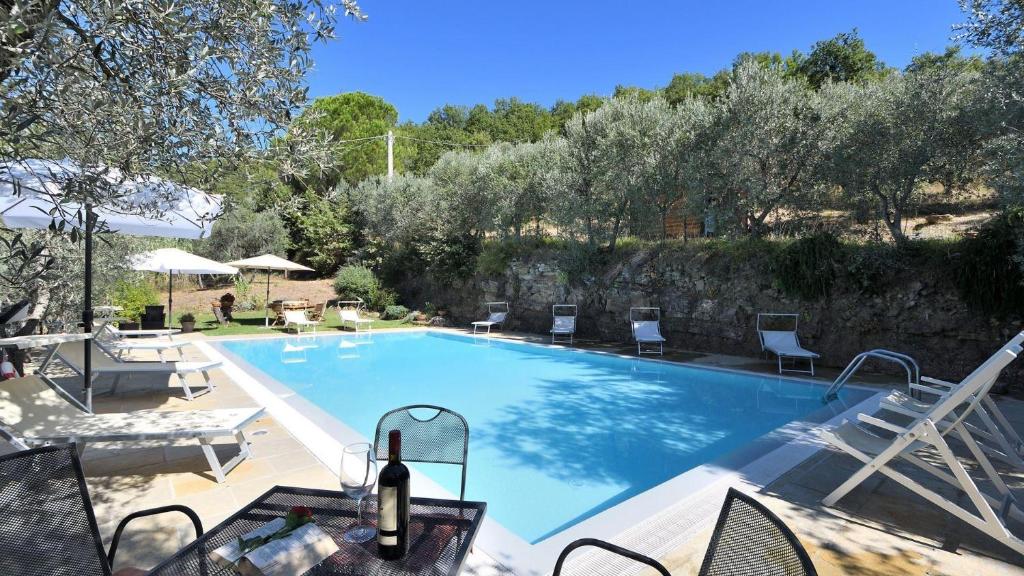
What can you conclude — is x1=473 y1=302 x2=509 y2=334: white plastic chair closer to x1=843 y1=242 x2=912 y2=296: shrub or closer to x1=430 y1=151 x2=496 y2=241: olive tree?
x1=430 y1=151 x2=496 y2=241: olive tree

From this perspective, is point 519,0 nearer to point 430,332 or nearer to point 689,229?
point 689,229

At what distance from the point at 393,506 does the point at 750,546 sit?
1040 millimetres

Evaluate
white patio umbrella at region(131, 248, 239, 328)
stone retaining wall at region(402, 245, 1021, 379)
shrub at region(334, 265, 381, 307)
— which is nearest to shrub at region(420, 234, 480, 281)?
stone retaining wall at region(402, 245, 1021, 379)

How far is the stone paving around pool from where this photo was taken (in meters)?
2.47

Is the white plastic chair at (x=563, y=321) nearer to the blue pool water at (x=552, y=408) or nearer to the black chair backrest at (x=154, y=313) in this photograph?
the blue pool water at (x=552, y=408)

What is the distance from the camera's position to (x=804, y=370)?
26.3ft

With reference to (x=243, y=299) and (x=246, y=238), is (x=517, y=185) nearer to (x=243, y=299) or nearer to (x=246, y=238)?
(x=243, y=299)

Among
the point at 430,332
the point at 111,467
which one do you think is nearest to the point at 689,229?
the point at 430,332

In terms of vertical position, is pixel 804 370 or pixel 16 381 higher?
pixel 16 381

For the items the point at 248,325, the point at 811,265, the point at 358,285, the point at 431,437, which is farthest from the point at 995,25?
the point at 358,285

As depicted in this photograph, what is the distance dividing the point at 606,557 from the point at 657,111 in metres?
10.9

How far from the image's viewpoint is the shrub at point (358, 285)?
16.6 metres

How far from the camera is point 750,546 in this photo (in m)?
1.37

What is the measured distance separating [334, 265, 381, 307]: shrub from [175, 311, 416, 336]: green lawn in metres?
0.90
